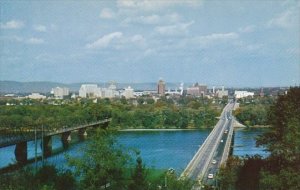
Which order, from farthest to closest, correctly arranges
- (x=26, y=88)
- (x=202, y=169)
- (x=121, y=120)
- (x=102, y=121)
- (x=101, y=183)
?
(x=26, y=88)
(x=121, y=120)
(x=102, y=121)
(x=202, y=169)
(x=101, y=183)

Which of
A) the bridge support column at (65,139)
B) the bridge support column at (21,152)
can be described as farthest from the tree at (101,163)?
the bridge support column at (65,139)

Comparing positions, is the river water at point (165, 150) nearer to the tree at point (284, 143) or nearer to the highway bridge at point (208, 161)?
the highway bridge at point (208, 161)

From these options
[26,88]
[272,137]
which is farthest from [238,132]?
[26,88]

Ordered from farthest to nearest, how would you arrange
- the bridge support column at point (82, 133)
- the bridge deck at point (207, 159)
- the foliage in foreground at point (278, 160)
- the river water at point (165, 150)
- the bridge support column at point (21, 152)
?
1. the bridge support column at point (82, 133)
2. the bridge support column at point (21, 152)
3. the river water at point (165, 150)
4. the bridge deck at point (207, 159)
5. the foliage in foreground at point (278, 160)

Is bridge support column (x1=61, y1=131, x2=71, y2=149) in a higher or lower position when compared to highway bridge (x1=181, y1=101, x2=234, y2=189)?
lower

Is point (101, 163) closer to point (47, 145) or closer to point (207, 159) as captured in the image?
point (207, 159)

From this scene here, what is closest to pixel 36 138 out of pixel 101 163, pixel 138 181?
pixel 138 181

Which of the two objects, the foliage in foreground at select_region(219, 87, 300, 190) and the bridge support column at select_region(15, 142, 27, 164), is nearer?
the foliage in foreground at select_region(219, 87, 300, 190)

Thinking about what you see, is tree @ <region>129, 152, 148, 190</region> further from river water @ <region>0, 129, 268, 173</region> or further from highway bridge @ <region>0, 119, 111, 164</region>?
highway bridge @ <region>0, 119, 111, 164</region>

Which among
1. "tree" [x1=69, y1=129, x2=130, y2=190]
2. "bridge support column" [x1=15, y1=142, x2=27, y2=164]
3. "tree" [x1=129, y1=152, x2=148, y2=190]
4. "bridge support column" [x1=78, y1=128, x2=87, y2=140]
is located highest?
"tree" [x1=69, y1=129, x2=130, y2=190]

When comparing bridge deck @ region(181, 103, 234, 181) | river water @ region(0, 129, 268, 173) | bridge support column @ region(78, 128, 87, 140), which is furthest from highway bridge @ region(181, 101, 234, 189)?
bridge support column @ region(78, 128, 87, 140)

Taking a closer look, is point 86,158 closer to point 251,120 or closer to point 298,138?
point 298,138
